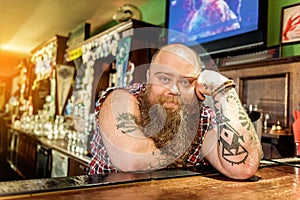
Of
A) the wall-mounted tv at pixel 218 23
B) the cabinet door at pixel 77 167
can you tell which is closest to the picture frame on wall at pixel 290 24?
the wall-mounted tv at pixel 218 23

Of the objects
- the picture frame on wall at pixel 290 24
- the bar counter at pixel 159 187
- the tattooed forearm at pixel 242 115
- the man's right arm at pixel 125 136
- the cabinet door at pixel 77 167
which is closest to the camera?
the bar counter at pixel 159 187

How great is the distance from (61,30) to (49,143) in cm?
258

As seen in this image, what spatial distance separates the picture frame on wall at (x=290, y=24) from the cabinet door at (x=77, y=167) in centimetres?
174

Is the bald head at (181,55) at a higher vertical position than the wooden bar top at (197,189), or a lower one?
higher

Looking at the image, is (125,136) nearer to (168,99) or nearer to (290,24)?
(168,99)

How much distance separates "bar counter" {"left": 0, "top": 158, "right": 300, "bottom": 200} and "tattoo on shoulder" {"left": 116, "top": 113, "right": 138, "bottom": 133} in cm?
20

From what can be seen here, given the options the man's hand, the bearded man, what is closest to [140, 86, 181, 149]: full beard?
the bearded man

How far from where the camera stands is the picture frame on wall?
79.4 inches

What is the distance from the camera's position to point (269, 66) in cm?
204

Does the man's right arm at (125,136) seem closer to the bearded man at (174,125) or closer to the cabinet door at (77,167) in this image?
the bearded man at (174,125)

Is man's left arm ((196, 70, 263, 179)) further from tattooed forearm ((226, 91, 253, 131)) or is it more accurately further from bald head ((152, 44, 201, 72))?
bald head ((152, 44, 201, 72))

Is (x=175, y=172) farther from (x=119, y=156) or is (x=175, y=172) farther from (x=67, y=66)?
(x=67, y=66)

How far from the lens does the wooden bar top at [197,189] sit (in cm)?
76

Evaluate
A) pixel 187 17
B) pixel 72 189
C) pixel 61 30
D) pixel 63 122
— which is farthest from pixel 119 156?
pixel 61 30
